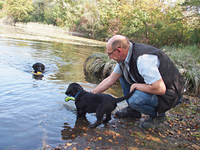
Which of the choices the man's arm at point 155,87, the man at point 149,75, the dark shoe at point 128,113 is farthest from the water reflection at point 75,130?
the man's arm at point 155,87

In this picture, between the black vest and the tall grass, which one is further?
the tall grass

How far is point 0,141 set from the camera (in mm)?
2574

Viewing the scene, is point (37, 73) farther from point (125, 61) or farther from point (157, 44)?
point (157, 44)

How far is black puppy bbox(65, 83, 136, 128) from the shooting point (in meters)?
3.29

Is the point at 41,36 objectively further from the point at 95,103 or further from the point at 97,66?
the point at 95,103

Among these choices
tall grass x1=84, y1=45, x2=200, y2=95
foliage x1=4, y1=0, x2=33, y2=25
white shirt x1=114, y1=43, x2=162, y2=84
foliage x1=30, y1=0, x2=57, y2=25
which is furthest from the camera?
foliage x1=30, y1=0, x2=57, y2=25

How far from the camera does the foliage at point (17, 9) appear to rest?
53.0 metres

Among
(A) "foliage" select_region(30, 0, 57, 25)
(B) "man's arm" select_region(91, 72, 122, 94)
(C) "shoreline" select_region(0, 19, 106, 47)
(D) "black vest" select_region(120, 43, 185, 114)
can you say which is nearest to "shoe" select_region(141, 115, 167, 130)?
(D) "black vest" select_region(120, 43, 185, 114)

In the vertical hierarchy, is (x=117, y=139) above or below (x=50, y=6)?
below

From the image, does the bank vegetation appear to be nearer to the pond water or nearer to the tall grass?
the tall grass

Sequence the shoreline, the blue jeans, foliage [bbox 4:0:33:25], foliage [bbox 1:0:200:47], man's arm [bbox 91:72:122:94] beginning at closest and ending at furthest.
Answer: the blue jeans → man's arm [bbox 91:72:122:94] → foliage [bbox 1:0:200:47] → the shoreline → foliage [bbox 4:0:33:25]

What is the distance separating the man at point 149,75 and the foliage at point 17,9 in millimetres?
60627

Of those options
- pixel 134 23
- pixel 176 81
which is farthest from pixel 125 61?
pixel 134 23

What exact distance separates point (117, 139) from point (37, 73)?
4.88 metres
